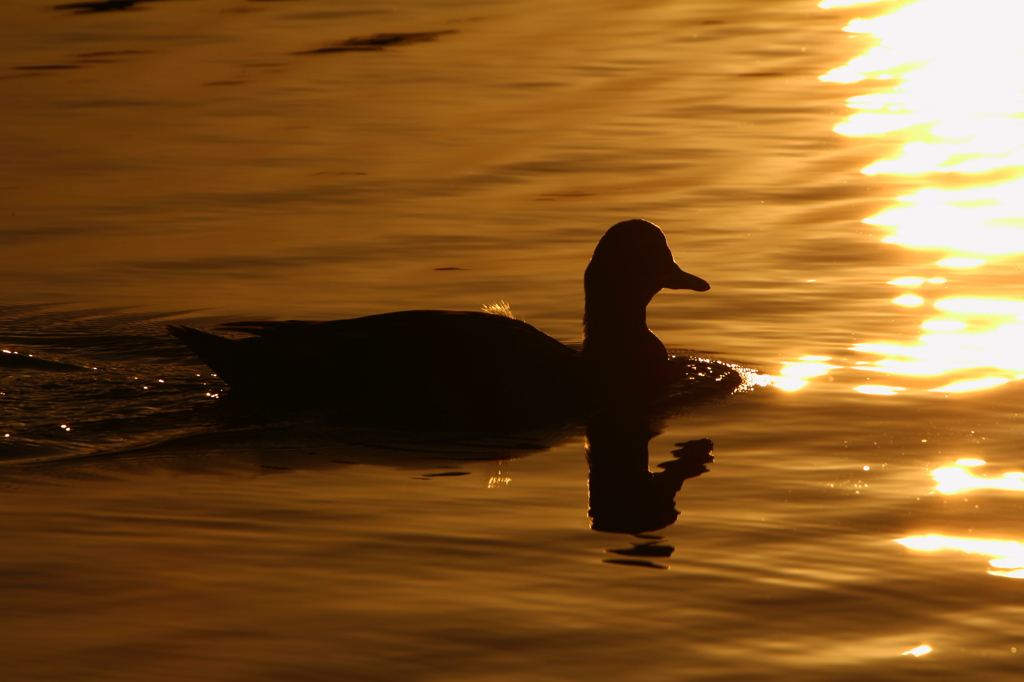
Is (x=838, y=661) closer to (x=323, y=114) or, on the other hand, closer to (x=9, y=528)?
(x=9, y=528)

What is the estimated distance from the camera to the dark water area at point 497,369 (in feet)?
17.6

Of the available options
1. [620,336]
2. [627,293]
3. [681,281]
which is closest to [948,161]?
[681,281]

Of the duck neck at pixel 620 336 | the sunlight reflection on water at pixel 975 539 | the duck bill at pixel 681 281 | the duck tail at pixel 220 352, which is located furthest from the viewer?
the duck bill at pixel 681 281

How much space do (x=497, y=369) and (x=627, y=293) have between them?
1301 millimetres

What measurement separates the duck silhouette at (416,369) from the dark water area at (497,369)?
30cm

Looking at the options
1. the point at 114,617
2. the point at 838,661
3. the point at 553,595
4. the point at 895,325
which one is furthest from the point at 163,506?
the point at 895,325

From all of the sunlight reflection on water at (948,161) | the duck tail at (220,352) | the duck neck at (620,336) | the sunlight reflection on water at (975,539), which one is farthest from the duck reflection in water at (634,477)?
the duck tail at (220,352)

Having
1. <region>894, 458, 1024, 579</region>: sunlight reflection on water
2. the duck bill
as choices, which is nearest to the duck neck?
the duck bill

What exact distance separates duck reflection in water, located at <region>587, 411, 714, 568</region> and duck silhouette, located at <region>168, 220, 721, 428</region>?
35cm

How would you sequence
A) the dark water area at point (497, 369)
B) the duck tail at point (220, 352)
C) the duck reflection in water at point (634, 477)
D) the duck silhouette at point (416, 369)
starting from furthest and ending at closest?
the duck tail at point (220, 352)
the duck silhouette at point (416, 369)
the duck reflection in water at point (634, 477)
the dark water area at point (497, 369)

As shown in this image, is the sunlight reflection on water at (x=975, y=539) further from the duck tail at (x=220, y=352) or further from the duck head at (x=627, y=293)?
the duck tail at (x=220, y=352)

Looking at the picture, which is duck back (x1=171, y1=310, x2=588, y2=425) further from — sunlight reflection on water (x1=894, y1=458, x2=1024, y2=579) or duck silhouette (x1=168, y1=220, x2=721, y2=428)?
sunlight reflection on water (x1=894, y1=458, x2=1024, y2=579)

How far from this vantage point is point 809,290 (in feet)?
35.2

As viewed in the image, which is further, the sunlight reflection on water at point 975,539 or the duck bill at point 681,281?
the duck bill at point 681,281
